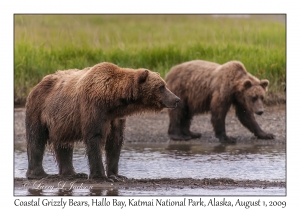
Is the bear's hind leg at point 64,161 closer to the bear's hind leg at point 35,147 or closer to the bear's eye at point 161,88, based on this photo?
the bear's hind leg at point 35,147

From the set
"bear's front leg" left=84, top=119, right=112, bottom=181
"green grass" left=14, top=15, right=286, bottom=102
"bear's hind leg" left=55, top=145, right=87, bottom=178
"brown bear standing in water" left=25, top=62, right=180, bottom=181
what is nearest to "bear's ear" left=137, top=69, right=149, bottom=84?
"brown bear standing in water" left=25, top=62, right=180, bottom=181

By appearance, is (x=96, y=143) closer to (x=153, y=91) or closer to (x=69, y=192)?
(x=69, y=192)

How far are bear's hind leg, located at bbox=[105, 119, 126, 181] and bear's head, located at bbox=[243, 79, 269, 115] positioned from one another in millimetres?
4576

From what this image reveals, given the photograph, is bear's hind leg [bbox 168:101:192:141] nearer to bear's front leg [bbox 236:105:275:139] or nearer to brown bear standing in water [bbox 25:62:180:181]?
bear's front leg [bbox 236:105:275:139]

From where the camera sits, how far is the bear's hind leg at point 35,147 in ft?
28.3

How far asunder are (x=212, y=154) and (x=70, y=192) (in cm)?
389

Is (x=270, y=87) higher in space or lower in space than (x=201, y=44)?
lower

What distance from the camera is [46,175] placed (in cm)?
870

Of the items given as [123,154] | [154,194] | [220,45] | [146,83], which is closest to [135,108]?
[146,83]

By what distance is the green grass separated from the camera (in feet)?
47.7

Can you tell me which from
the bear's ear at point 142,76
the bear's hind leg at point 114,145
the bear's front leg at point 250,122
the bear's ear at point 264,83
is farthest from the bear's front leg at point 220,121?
the bear's ear at point 142,76

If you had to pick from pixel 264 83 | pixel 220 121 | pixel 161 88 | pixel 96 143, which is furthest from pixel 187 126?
pixel 96 143

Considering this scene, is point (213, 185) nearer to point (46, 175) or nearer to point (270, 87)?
point (46, 175)
